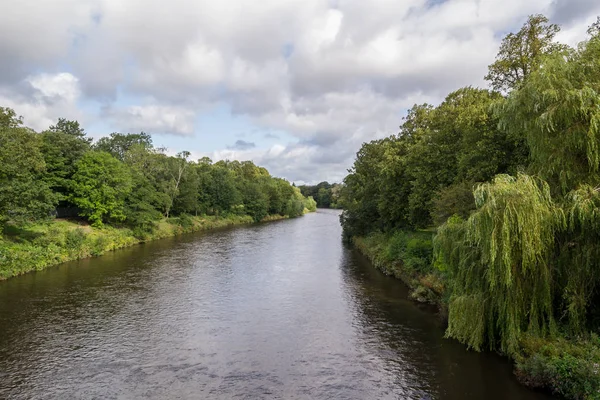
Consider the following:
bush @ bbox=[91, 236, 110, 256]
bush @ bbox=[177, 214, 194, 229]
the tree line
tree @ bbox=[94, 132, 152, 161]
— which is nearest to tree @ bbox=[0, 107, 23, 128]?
the tree line

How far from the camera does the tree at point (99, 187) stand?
41.4 m

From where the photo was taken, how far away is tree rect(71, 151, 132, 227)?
41438mm

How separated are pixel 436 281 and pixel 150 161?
1899 inches

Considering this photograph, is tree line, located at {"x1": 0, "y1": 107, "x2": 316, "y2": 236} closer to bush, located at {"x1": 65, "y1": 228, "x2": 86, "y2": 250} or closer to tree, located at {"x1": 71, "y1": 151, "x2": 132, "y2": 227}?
→ tree, located at {"x1": 71, "y1": 151, "x2": 132, "y2": 227}

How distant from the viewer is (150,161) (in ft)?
191

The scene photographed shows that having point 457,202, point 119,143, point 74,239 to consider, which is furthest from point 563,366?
point 119,143

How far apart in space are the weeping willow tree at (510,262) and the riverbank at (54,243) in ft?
94.7

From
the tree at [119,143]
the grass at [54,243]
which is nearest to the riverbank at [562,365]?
the grass at [54,243]

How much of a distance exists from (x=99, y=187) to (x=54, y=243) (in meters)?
11.5

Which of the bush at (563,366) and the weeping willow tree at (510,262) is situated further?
the weeping willow tree at (510,262)

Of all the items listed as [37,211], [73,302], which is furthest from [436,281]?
[37,211]

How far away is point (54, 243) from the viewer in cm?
3244

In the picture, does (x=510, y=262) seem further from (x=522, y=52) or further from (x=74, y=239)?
(x=74, y=239)

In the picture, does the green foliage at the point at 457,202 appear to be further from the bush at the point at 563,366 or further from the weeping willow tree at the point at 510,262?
the bush at the point at 563,366
